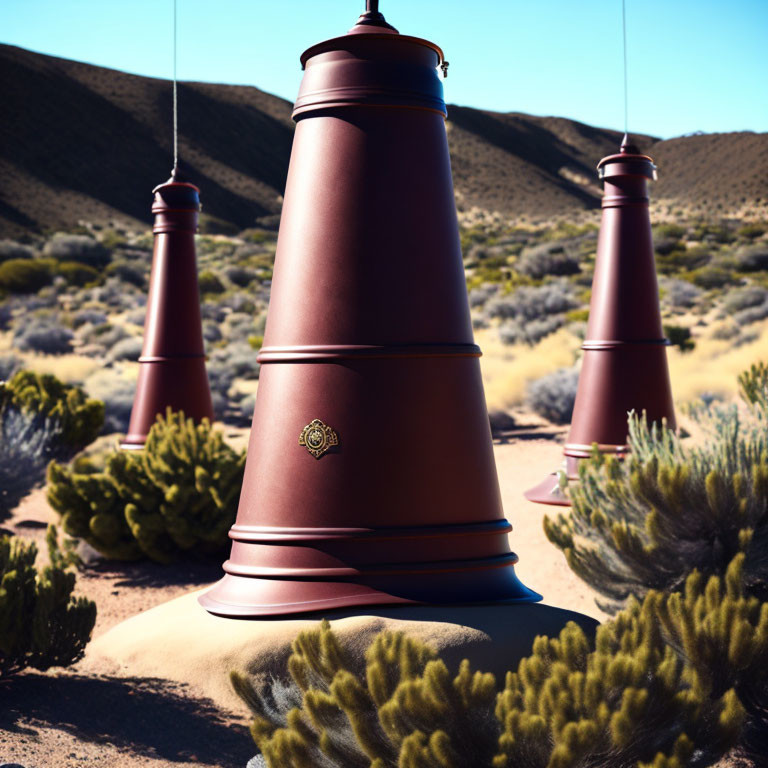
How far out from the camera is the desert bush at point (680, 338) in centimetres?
2758

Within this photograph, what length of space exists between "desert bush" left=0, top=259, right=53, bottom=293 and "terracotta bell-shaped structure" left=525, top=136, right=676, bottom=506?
1578 inches

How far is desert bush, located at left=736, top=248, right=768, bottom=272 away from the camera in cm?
4394

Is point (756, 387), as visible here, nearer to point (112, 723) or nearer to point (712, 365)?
point (112, 723)

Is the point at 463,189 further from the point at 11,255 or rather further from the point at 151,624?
the point at 151,624

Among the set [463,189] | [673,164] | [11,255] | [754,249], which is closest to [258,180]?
[463,189]

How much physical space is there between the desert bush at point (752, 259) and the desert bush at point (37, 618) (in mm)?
41262

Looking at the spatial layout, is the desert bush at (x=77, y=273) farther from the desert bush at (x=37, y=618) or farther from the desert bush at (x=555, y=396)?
the desert bush at (x=37, y=618)

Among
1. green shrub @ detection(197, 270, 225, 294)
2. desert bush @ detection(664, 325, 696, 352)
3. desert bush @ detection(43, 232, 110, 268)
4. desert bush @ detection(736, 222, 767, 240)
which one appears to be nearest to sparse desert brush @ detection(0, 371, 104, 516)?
desert bush @ detection(664, 325, 696, 352)

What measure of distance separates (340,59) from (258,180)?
65.9 meters

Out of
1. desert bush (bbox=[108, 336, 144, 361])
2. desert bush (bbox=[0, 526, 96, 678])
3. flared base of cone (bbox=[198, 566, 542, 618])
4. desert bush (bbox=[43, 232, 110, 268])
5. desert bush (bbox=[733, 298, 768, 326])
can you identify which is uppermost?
desert bush (bbox=[43, 232, 110, 268])

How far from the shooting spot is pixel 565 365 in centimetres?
2489

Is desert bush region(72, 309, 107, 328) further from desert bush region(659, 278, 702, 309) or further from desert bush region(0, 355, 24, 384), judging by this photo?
desert bush region(659, 278, 702, 309)

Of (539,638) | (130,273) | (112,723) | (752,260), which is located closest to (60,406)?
(112,723)

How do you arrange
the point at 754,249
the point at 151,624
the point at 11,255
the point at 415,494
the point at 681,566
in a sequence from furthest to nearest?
the point at 11,255 → the point at 754,249 → the point at 681,566 → the point at 151,624 → the point at 415,494
